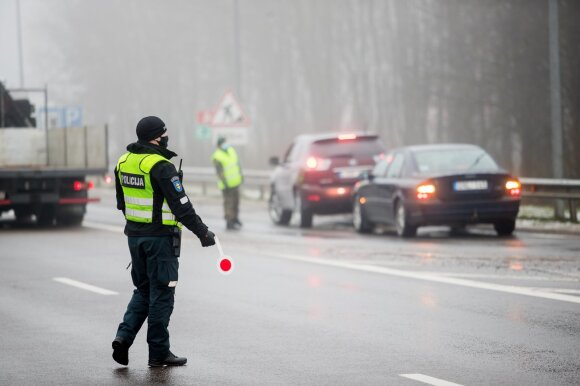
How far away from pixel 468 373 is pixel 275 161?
18.1 meters

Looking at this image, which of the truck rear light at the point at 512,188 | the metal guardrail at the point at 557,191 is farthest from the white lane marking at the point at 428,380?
the metal guardrail at the point at 557,191

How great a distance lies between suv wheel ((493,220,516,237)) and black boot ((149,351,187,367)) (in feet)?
40.1

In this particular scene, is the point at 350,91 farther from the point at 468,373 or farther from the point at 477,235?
the point at 468,373

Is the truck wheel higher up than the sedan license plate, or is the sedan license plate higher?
the sedan license plate

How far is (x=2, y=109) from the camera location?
28.2m

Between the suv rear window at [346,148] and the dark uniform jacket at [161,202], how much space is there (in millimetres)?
15466

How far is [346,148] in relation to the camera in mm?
25328

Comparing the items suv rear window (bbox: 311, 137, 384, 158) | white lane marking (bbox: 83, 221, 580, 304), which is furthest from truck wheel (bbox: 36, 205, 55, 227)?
white lane marking (bbox: 83, 221, 580, 304)

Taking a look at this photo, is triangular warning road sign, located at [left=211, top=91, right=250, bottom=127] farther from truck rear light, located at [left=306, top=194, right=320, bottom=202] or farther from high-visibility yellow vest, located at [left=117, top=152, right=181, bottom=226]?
high-visibility yellow vest, located at [left=117, top=152, right=181, bottom=226]

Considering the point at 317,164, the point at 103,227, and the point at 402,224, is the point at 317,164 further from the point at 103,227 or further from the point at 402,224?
the point at 103,227

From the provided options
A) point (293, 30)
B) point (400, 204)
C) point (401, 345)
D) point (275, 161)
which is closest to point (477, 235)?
point (400, 204)

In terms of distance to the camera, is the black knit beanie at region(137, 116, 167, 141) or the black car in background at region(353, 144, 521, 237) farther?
the black car in background at region(353, 144, 521, 237)

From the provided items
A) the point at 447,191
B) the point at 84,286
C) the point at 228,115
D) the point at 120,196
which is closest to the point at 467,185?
the point at 447,191

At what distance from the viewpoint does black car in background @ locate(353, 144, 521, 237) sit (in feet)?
67.6
